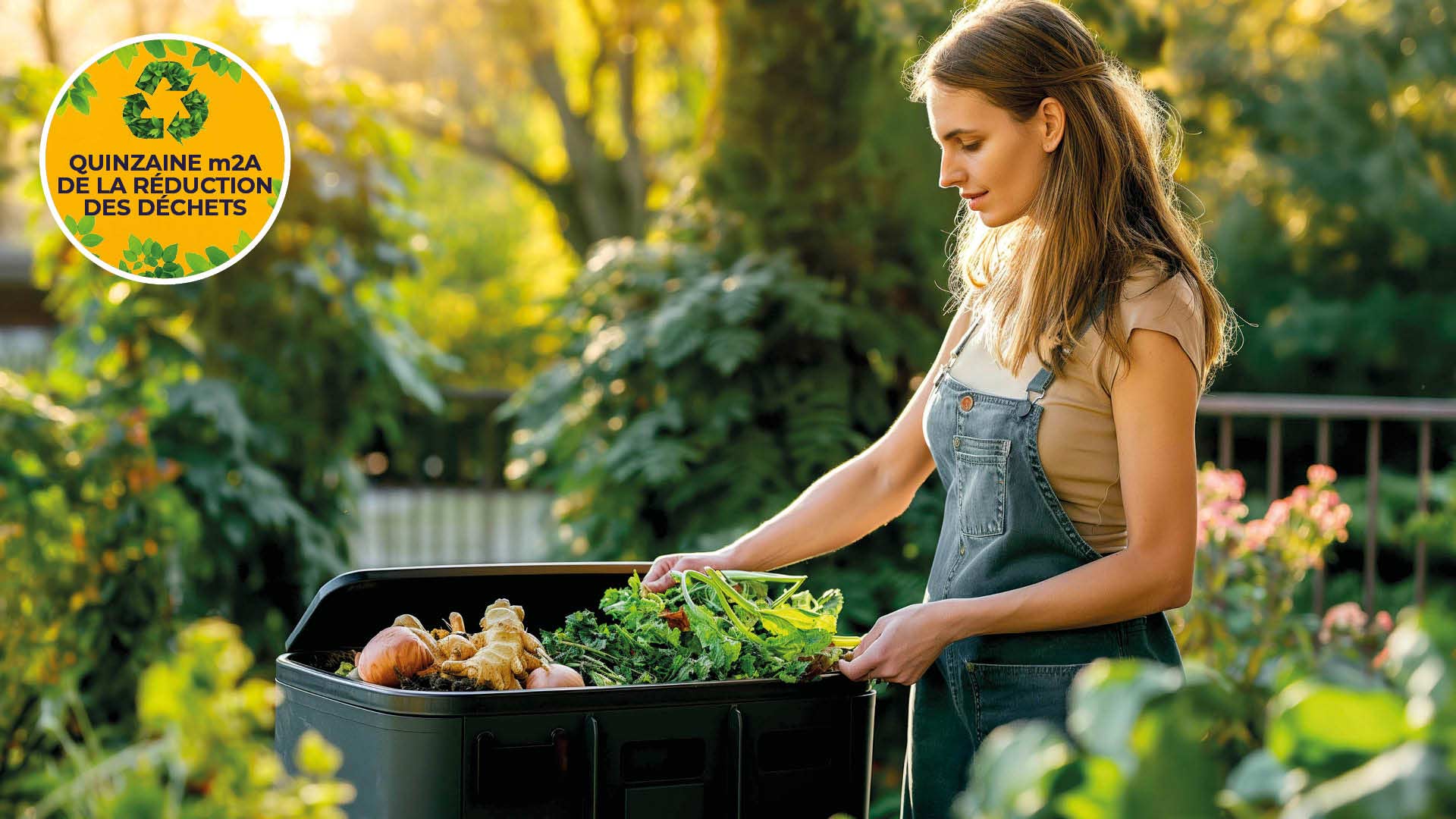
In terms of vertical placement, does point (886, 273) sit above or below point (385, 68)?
below

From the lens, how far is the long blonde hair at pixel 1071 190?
5.62ft

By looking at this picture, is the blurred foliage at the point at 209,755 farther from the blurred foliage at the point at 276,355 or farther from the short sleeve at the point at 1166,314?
the blurred foliage at the point at 276,355

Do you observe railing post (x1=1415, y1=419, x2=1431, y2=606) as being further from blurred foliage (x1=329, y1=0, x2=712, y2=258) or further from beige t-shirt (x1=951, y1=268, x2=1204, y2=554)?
blurred foliage (x1=329, y1=0, x2=712, y2=258)

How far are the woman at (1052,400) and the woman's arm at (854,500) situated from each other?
0.19 m

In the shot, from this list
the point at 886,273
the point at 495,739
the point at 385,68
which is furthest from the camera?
the point at 385,68

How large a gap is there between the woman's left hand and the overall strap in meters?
0.29

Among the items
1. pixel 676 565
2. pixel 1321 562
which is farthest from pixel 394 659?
pixel 1321 562

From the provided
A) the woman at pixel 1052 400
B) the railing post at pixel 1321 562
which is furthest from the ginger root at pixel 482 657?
the railing post at pixel 1321 562

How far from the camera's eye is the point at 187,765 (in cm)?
83

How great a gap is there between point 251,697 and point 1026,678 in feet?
3.82

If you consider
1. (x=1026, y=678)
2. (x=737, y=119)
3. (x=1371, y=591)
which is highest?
(x=737, y=119)

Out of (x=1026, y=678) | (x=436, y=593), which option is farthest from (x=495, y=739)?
(x=1026, y=678)

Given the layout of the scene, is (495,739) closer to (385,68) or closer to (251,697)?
(251,697)

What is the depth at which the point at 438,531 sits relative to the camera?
305 inches
